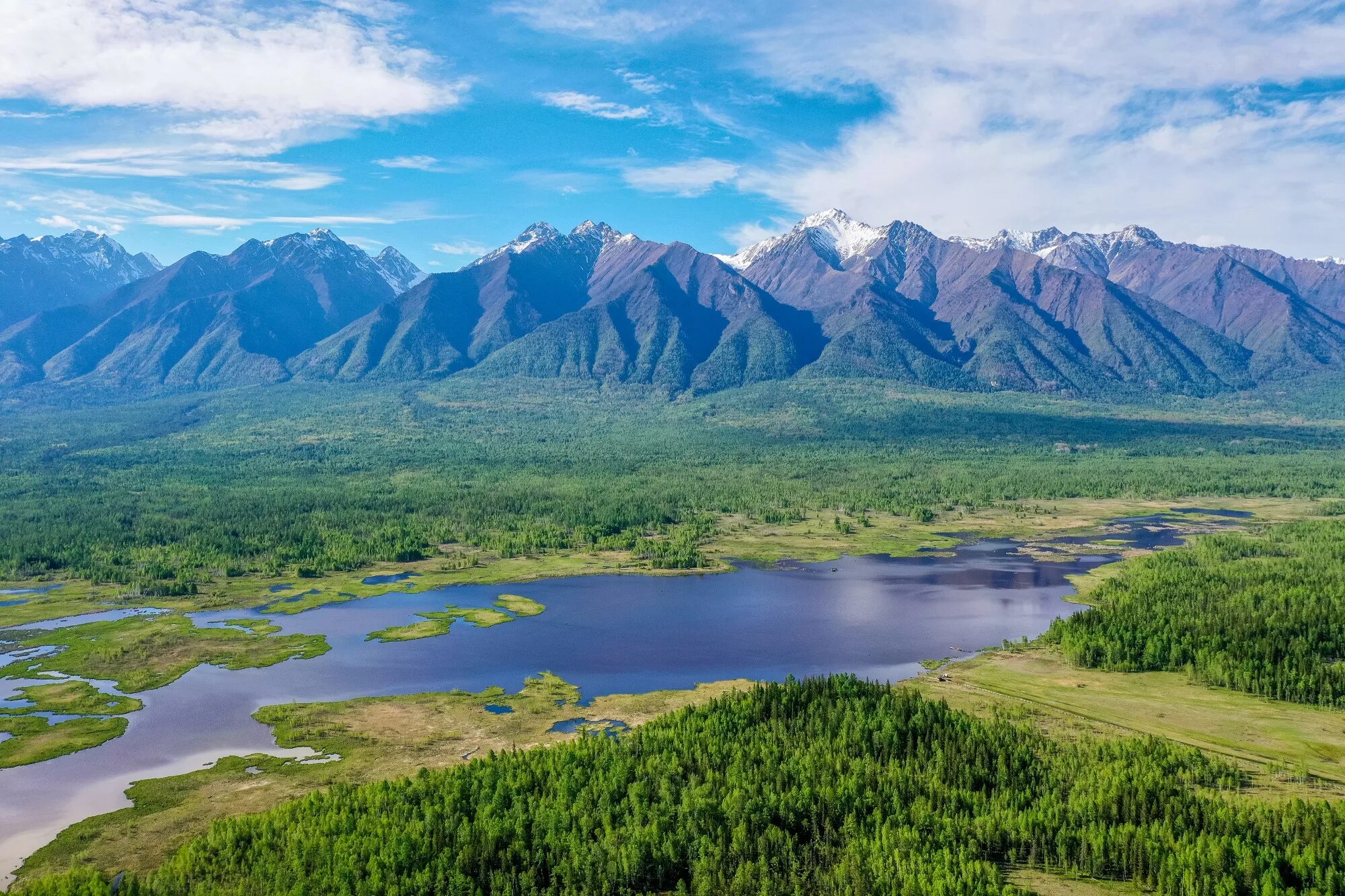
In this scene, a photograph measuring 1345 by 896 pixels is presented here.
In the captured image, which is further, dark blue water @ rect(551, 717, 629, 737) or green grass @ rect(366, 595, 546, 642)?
green grass @ rect(366, 595, 546, 642)

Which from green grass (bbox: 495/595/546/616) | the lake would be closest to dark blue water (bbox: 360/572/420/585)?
the lake

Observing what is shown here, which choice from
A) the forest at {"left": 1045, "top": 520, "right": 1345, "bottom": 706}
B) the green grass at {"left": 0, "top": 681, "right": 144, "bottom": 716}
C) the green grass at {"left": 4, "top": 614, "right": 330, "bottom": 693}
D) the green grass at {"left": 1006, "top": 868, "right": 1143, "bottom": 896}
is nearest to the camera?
the green grass at {"left": 1006, "top": 868, "right": 1143, "bottom": 896}

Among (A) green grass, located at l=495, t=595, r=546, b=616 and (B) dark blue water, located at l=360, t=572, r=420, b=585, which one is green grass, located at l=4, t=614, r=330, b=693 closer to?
(A) green grass, located at l=495, t=595, r=546, b=616

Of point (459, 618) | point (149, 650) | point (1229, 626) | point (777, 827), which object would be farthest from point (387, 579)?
point (1229, 626)

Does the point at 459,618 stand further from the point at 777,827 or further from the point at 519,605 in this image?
the point at 777,827

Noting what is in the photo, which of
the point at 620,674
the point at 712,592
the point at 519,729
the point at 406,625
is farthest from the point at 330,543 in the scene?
the point at 519,729

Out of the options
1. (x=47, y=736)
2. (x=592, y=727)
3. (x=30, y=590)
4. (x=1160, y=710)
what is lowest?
(x=592, y=727)

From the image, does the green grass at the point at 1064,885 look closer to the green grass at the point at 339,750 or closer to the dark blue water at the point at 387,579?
the green grass at the point at 339,750
